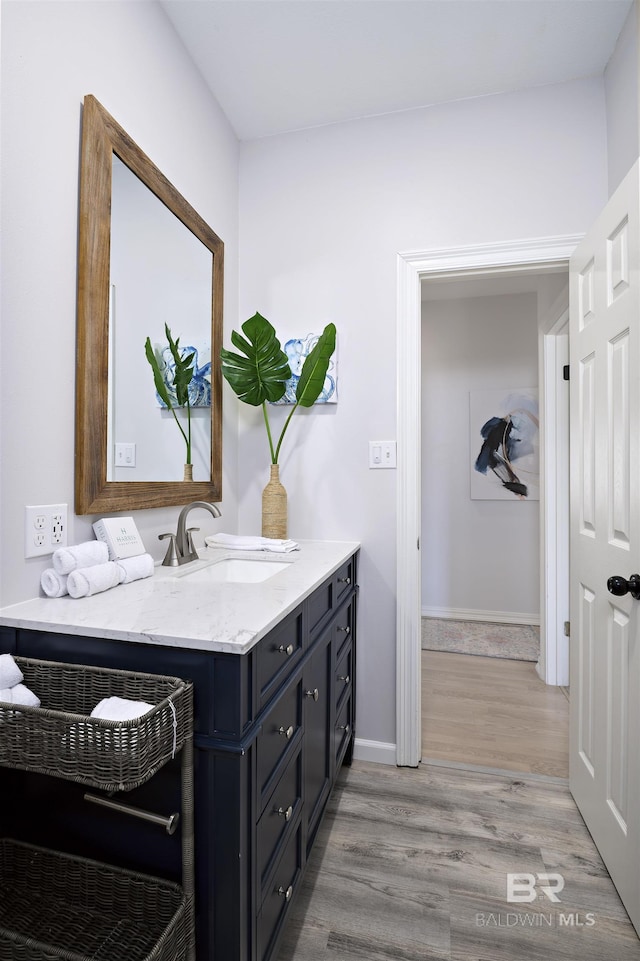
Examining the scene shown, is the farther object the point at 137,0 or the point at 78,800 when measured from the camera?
the point at 137,0

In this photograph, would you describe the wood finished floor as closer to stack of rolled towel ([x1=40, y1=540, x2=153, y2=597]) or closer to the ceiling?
stack of rolled towel ([x1=40, y1=540, x2=153, y2=597])

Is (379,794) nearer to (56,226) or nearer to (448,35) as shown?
(56,226)

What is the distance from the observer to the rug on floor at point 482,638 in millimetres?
3396

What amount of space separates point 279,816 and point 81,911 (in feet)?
1.39

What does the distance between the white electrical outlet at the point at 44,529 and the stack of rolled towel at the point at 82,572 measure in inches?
1.1

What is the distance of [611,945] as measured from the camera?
4.21ft

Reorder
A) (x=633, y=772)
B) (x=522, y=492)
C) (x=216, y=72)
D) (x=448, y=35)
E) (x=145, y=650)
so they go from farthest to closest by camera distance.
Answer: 1. (x=522, y=492)
2. (x=216, y=72)
3. (x=448, y=35)
4. (x=633, y=772)
5. (x=145, y=650)

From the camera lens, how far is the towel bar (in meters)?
0.92

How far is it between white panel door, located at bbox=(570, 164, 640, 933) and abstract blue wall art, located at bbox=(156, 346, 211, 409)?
143 cm

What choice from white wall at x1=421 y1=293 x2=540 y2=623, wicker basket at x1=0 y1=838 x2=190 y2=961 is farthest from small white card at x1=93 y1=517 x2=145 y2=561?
white wall at x1=421 y1=293 x2=540 y2=623

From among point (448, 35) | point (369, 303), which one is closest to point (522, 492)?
point (369, 303)

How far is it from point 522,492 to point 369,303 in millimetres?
2502

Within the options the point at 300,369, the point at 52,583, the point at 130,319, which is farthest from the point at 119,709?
the point at 300,369

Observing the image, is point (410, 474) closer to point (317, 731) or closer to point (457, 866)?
point (317, 731)
